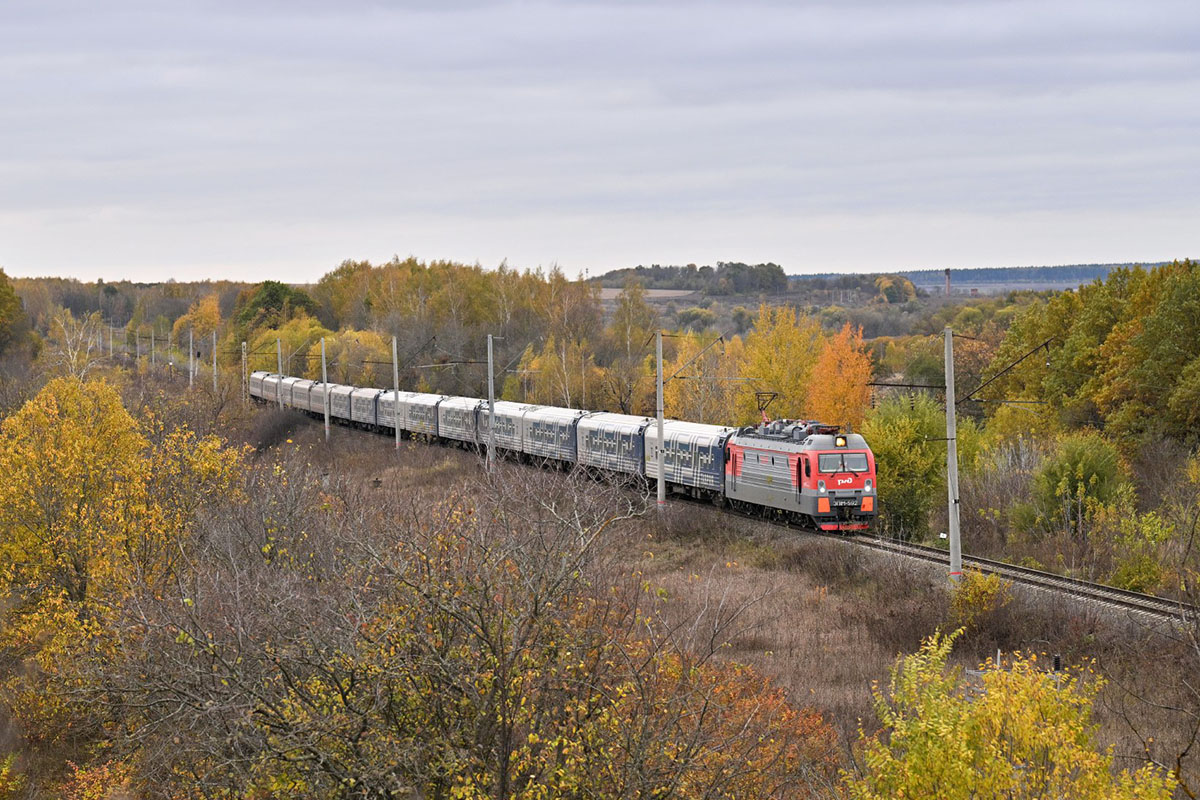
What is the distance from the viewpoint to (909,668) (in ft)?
44.1

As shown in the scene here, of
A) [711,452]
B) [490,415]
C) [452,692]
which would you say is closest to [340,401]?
[490,415]

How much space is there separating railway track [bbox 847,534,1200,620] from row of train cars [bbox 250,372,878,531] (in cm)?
154

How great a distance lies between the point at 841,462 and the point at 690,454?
757 cm

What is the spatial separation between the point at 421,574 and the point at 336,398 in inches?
2498

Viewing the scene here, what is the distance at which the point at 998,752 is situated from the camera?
467 inches

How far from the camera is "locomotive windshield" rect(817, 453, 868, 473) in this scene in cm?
3444

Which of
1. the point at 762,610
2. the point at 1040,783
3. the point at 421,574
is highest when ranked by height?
the point at 421,574

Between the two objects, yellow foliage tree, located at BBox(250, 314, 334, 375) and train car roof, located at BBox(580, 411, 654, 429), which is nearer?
train car roof, located at BBox(580, 411, 654, 429)

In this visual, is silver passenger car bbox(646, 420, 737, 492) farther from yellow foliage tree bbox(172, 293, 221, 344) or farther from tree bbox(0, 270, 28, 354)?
yellow foliage tree bbox(172, 293, 221, 344)

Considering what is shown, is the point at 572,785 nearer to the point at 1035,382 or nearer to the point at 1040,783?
the point at 1040,783

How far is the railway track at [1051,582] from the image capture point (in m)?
26.2

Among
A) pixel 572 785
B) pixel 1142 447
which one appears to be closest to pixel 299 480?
pixel 572 785

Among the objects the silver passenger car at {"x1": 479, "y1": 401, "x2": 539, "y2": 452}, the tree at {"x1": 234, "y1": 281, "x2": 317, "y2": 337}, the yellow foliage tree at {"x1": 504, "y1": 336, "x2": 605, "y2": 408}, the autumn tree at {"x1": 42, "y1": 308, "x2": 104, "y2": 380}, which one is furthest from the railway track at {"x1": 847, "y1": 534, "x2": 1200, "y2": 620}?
the tree at {"x1": 234, "y1": 281, "x2": 317, "y2": 337}

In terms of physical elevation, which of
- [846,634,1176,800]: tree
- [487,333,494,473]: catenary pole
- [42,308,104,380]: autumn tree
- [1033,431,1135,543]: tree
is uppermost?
[42,308,104,380]: autumn tree
